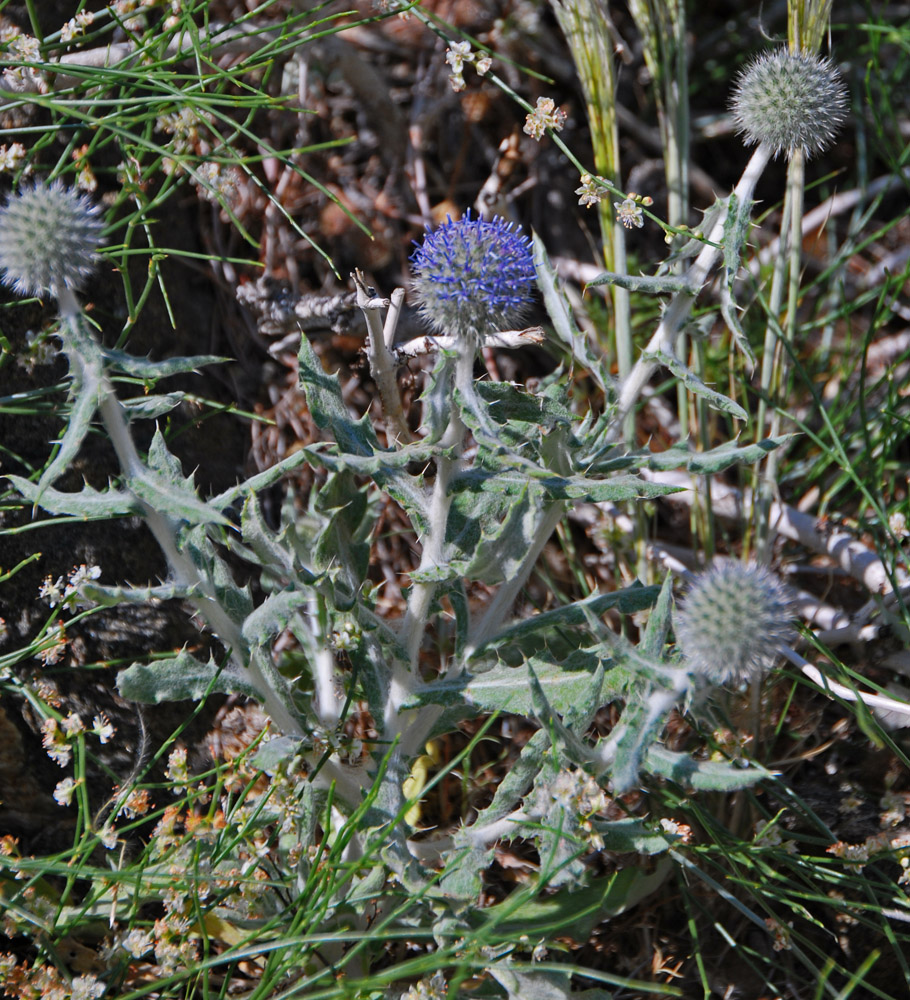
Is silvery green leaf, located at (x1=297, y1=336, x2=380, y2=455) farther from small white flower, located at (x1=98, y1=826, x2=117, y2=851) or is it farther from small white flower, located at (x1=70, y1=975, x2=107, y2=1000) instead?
small white flower, located at (x1=70, y1=975, x2=107, y2=1000)

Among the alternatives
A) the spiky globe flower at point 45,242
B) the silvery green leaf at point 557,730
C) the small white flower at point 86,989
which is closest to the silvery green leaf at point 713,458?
the silvery green leaf at point 557,730

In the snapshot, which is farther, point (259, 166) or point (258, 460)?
point (259, 166)

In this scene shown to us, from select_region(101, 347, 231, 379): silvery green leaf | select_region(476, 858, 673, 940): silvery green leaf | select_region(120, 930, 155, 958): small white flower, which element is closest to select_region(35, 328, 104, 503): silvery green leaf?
select_region(101, 347, 231, 379): silvery green leaf

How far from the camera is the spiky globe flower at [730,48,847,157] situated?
2156 mm

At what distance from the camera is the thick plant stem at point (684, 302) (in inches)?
84.6

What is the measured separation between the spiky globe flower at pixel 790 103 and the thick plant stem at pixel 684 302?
0.17 feet

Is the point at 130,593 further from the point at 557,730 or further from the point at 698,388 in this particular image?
the point at 698,388

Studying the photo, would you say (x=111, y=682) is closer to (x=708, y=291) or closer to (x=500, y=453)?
(x=500, y=453)

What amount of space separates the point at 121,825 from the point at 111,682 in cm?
43

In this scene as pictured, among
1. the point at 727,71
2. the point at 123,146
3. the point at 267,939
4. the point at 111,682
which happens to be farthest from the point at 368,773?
the point at 727,71

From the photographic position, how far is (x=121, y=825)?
8.99 feet

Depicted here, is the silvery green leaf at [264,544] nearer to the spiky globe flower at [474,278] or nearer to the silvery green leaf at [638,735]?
the spiky globe flower at [474,278]

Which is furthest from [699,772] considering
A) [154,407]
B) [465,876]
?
[154,407]

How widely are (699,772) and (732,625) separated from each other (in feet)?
1.15
